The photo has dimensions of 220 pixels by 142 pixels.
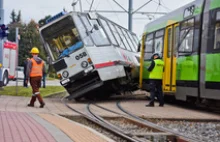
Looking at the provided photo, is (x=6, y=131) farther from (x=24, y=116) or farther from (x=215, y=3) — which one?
(x=215, y=3)

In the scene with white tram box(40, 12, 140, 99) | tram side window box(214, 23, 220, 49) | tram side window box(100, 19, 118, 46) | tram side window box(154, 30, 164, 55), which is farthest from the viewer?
tram side window box(100, 19, 118, 46)

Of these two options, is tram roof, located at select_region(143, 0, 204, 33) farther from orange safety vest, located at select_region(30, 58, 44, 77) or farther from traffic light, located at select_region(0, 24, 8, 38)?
traffic light, located at select_region(0, 24, 8, 38)

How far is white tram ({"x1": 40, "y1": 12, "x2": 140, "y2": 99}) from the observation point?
1856 cm

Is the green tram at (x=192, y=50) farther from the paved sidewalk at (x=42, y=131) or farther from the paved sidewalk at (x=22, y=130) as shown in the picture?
the paved sidewalk at (x=22, y=130)

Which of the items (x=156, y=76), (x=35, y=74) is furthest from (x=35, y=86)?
(x=156, y=76)

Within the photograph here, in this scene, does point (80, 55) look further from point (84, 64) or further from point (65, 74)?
point (65, 74)

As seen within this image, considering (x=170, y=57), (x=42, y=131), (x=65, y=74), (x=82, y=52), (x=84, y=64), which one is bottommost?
(x=42, y=131)

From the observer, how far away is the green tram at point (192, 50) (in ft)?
44.5

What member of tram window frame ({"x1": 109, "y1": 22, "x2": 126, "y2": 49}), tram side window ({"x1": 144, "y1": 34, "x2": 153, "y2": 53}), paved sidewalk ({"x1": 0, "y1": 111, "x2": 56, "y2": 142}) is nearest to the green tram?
tram side window ({"x1": 144, "y1": 34, "x2": 153, "y2": 53})

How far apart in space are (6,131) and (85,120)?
12.9 ft

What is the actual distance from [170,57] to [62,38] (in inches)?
185

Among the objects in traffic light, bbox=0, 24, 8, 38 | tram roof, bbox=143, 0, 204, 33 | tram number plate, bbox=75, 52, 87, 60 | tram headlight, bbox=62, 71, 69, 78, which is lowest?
tram headlight, bbox=62, 71, 69, 78

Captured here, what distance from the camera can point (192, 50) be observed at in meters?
15.0

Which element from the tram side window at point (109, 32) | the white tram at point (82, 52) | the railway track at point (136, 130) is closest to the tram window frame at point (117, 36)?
the tram side window at point (109, 32)
